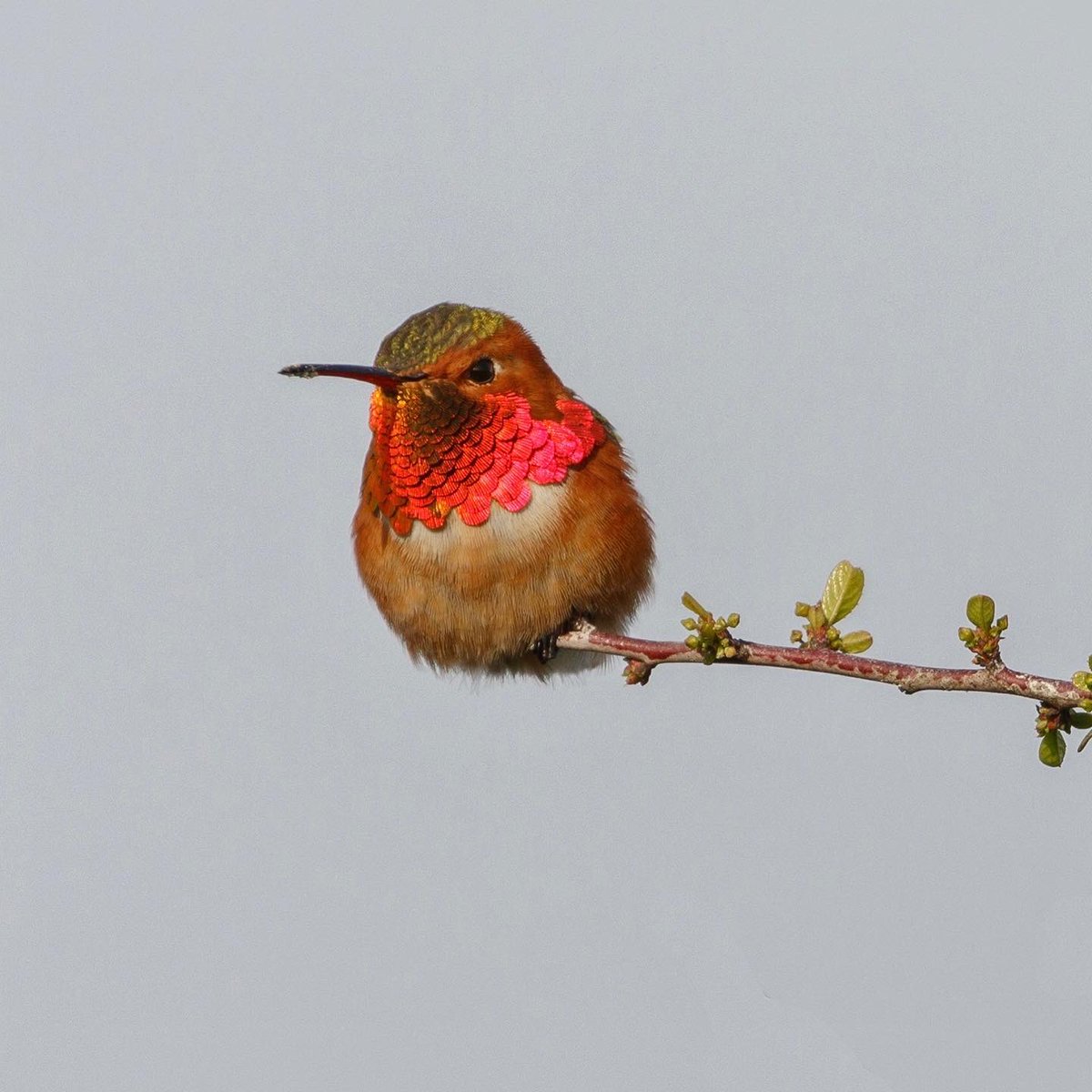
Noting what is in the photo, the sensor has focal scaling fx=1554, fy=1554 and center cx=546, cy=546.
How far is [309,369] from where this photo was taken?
4496 millimetres

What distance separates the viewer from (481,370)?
17.2ft

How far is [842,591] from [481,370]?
5.26 ft

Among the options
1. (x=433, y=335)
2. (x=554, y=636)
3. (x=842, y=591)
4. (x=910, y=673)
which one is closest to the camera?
(x=910, y=673)

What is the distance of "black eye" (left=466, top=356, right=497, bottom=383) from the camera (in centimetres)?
520

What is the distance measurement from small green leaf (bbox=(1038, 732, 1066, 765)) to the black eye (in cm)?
220

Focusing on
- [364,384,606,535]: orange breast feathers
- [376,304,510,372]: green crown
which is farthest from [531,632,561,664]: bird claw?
[376,304,510,372]: green crown

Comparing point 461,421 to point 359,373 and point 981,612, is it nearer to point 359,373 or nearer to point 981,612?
point 359,373

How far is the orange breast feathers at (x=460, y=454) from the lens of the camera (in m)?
5.16

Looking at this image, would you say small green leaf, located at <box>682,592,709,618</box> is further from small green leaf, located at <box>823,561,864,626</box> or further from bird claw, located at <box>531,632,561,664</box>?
bird claw, located at <box>531,632,561,664</box>

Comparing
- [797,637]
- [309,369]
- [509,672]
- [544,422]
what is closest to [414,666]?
[509,672]

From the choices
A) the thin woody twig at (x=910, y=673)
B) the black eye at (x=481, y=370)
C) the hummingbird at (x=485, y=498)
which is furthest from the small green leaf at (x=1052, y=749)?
the black eye at (x=481, y=370)

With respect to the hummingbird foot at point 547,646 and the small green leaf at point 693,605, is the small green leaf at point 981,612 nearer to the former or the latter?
the small green leaf at point 693,605

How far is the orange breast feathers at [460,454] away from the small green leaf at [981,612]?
5.58 ft

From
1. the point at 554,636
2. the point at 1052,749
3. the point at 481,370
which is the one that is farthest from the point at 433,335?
the point at 1052,749
